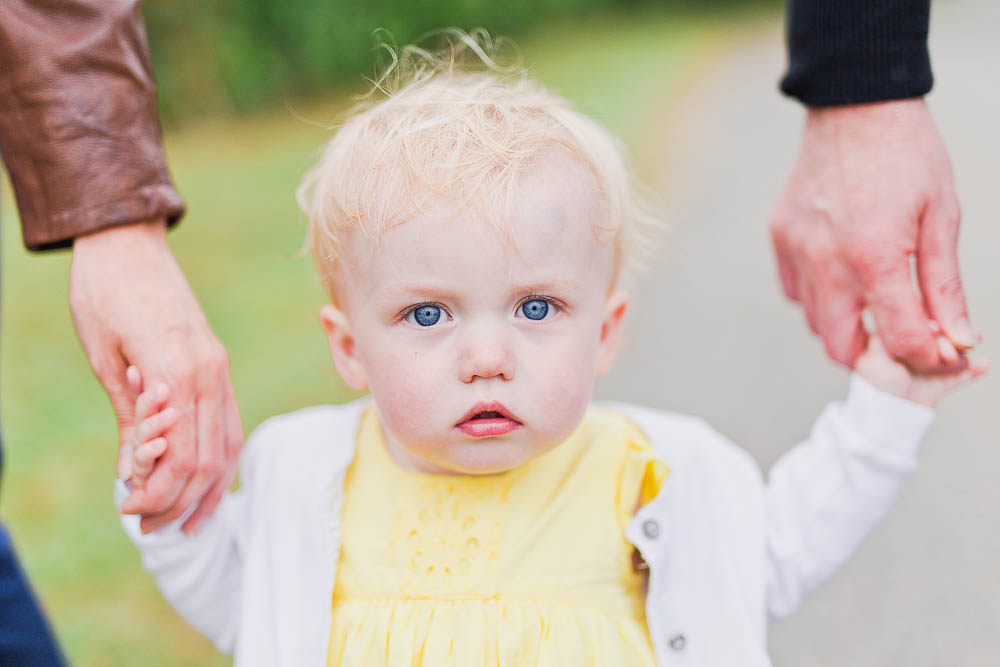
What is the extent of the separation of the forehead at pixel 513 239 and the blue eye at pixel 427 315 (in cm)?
5

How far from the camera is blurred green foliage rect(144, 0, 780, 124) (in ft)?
28.9

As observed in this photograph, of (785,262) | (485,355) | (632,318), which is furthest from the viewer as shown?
(632,318)

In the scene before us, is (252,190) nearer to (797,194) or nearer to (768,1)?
(797,194)

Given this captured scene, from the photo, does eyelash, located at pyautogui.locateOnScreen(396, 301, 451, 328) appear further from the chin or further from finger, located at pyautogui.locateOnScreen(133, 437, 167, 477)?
finger, located at pyautogui.locateOnScreen(133, 437, 167, 477)

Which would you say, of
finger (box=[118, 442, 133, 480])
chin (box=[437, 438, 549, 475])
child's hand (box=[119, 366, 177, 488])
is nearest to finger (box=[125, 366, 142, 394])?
child's hand (box=[119, 366, 177, 488])

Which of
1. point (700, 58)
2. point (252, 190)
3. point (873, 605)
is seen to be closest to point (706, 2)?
point (700, 58)

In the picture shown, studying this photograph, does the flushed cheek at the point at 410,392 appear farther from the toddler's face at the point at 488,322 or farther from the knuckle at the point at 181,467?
the knuckle at the point at 181,467

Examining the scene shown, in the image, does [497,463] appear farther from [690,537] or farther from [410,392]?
[690,537]

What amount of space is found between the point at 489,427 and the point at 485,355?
0.35 ft

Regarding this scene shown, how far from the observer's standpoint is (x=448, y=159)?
4.80 ft

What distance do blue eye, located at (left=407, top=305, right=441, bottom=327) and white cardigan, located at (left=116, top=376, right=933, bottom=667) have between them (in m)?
0.33

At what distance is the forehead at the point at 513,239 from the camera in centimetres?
143

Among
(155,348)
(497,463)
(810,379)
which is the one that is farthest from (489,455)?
(810,379)

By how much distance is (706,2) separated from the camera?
16594 millimetres
